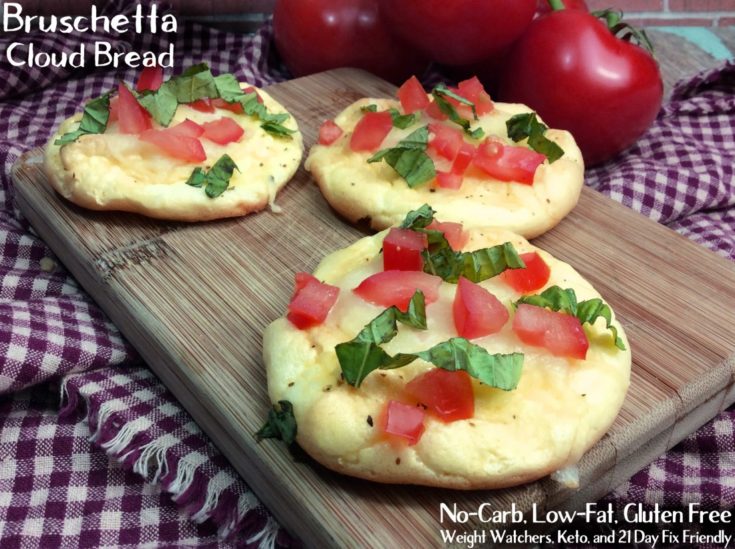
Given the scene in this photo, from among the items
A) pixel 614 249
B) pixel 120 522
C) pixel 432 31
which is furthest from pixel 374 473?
pixel 432 31

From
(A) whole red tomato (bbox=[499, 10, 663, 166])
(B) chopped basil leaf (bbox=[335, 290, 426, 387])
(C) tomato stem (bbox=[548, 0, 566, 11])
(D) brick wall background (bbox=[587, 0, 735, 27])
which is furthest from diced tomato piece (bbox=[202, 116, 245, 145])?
(D) brick wall background (bbox=[587, 0, 735, 27])

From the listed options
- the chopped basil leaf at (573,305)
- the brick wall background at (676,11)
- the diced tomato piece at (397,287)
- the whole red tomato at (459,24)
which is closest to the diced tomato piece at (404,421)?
the diced tomato piece at (397,287)

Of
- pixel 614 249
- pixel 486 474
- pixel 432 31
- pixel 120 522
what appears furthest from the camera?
pixel 432 31

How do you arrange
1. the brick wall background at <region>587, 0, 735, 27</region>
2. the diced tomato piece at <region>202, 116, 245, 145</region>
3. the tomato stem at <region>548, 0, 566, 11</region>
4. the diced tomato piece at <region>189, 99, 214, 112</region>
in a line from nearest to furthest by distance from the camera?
the diced tomato piece at <region>202, 116, 245, 145</region> < the diced tomato piece at <region>189, 99, 214, 112</region> < the tomato stem at <region>548, 0, 566, 11</region> < the brick wall background at <region>587, 0, 735, 27</region>

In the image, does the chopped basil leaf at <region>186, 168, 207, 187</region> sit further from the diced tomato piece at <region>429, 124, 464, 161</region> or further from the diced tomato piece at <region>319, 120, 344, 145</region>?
the diced tomato piece at <region>429, 124, 464, 161</region>

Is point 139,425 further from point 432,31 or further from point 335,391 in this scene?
point 432,31

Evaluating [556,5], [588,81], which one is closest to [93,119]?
[588,81]
